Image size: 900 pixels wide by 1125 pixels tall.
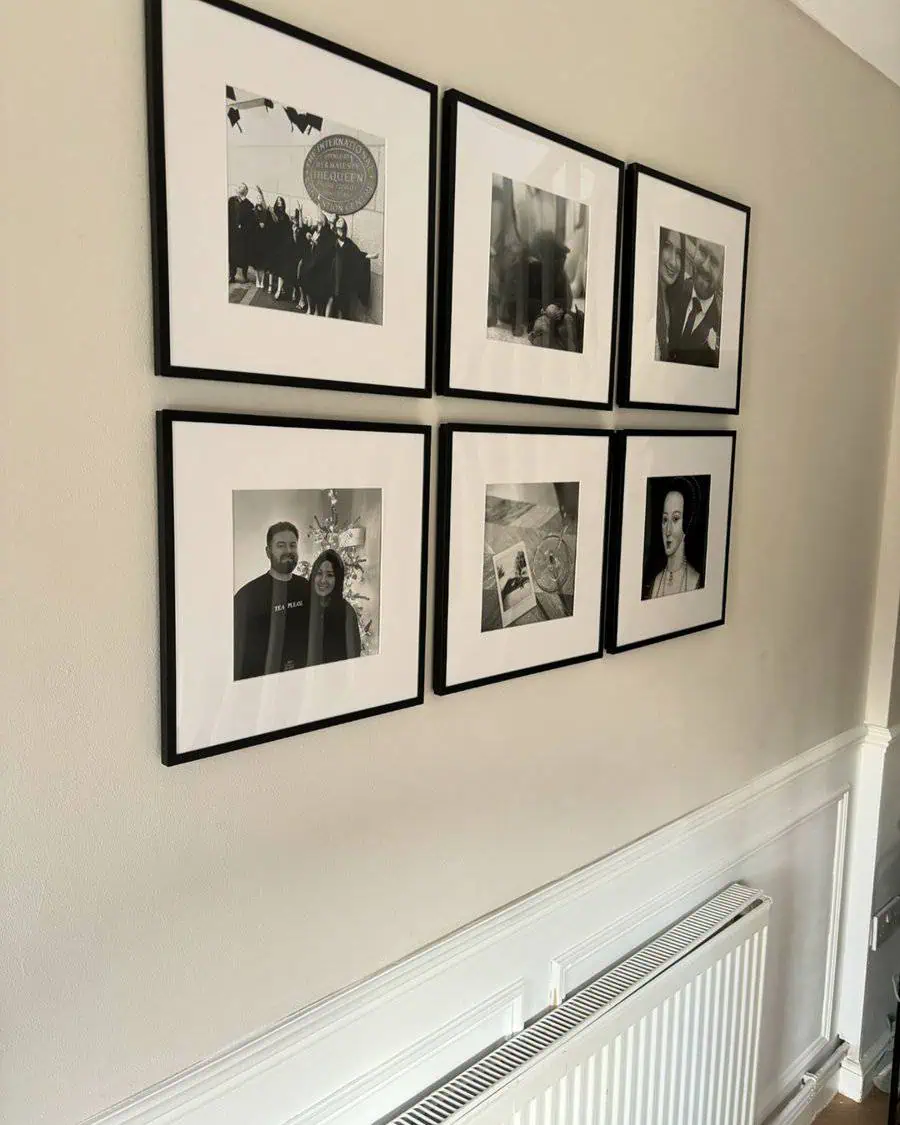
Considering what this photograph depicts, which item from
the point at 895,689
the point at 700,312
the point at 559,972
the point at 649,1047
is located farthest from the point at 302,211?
the point at 895,689

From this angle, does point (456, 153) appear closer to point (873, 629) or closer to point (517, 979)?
point (517, 979)

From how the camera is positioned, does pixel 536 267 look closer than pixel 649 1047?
Yes

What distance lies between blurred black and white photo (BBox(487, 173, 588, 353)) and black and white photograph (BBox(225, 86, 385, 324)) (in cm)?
20

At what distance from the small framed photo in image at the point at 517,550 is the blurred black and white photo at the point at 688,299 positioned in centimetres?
23

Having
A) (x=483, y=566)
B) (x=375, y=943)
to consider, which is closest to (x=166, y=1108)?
(x=375, y=943)

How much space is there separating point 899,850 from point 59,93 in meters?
2.58

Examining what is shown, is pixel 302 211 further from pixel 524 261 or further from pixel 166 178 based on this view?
pixel 524 261

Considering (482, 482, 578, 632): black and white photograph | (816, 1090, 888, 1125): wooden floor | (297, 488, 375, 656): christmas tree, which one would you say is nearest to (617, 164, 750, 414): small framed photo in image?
(482, 482, 578, 632): black and white photograph

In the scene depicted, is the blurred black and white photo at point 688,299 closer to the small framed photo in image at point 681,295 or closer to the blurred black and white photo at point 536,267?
the small framed photo in image at point 681,295

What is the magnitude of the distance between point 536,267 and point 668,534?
1.77 ft

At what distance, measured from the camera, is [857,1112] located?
7.63ft

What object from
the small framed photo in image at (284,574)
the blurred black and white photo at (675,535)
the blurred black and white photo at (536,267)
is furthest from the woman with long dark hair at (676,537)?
the small framed photo in image at (284,574)

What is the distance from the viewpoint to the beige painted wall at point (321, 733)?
0.84 meters

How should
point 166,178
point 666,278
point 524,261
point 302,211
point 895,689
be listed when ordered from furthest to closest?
1. point 895,689
2. point 666,278
3. point 524,261
4. point 302,211
5. point 166,178
